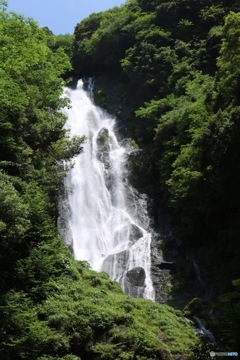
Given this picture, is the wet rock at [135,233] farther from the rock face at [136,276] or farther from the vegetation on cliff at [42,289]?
the vegetation on cliff at [42,289]

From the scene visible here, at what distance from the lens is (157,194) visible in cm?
3112

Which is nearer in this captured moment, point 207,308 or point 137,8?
point 207,308

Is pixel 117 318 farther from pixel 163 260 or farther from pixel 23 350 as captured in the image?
pixel 163 260

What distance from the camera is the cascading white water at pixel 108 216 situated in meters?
24.0

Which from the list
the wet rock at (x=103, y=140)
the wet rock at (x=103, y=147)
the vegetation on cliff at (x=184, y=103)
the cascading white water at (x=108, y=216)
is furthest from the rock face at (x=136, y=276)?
the wet rock at (x=103, y=140)

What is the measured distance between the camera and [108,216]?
2956 cm

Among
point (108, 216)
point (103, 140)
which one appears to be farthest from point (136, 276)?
point (103, 140)

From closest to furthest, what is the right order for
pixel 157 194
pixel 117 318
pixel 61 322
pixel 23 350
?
1. pixel 23 350
2. pixel 61 322
3. pixel 117 318
4. pixel 157 194

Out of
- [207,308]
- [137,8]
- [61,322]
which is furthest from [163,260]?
[137,8]

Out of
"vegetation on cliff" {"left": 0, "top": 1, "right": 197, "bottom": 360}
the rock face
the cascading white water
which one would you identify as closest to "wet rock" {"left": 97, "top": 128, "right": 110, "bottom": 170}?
the cascading white water

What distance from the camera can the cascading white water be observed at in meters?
24.0

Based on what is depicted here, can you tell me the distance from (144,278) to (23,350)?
1392 centimetres

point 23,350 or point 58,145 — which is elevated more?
point 58,145

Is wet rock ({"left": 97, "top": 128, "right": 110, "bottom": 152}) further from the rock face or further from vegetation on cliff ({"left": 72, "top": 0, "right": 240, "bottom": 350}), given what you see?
the rock face
